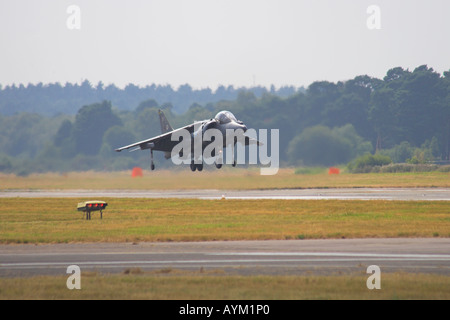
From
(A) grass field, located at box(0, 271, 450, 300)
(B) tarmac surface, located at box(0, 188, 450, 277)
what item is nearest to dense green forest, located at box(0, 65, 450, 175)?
(B) tarmac surface, located at box(0, 188, 450, 277)

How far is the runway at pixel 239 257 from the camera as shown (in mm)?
18469

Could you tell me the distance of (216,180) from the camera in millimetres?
51469

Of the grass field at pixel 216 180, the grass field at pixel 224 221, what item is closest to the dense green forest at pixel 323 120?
the grass field at pixel 216 180

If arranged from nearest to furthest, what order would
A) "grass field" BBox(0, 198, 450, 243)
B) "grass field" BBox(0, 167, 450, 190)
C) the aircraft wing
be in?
"grass field" BBox(0, 198, 450, 243) < the aircraft wing < "grass field" BBox(0, 167, 450, 190)

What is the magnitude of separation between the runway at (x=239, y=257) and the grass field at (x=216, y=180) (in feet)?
89.1

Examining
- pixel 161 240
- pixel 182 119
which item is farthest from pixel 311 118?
pixel 161 240

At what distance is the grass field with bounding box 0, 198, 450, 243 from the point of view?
26.1m

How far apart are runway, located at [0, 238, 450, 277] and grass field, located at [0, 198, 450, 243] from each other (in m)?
1.38

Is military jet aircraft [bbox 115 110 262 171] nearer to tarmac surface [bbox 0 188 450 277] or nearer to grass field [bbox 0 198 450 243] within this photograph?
grass field [bbox 0 198 450 243]

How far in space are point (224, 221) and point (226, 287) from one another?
→ 15.1m

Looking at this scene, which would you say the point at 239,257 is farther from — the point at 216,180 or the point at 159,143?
the point at 216,180

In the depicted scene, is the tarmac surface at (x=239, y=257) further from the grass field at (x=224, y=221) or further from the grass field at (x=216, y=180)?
the grass field at (x=216, y=180)

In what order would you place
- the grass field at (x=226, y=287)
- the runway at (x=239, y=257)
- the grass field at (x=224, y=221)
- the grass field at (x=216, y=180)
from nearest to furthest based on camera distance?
the grass field at (x=226, y=287)
the runway at (x=239, y=257)
the grass field at (x=224, y=221)
the grass field at (x=216, y=180)
